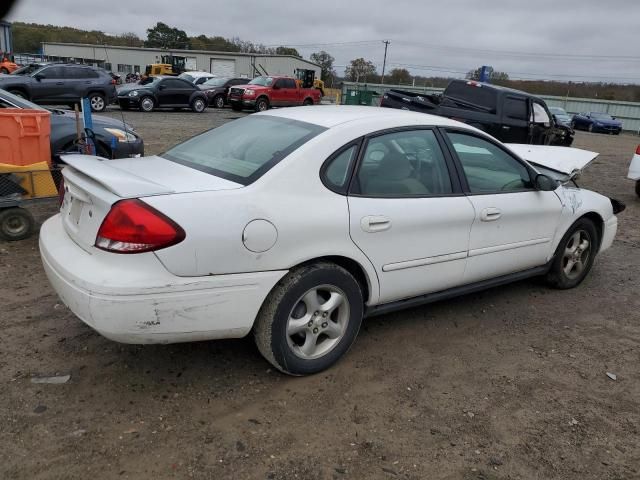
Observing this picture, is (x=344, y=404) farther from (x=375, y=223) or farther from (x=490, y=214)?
(x=490, y=214)

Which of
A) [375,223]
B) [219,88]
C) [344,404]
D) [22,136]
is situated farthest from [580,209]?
[219,88]

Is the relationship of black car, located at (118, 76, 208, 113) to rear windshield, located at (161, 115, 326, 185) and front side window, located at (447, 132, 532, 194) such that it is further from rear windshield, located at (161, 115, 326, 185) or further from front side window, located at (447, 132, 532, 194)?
front side window, located at (447, 132, 532, 194)

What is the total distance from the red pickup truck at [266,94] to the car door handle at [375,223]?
21.7m

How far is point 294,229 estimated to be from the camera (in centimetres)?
285

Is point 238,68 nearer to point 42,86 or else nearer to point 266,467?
point 42,86

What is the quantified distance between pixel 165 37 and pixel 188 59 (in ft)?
119

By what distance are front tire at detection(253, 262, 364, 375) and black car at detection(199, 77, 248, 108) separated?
952 inches

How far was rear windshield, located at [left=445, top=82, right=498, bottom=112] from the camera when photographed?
10.8 metres

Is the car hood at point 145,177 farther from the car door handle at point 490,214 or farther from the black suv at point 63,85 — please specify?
the black suv at point 63,85

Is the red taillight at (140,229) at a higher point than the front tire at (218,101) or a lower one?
higher

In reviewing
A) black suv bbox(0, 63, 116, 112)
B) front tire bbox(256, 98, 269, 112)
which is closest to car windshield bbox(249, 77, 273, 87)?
front tire bbox(256, 98, 269, 112)

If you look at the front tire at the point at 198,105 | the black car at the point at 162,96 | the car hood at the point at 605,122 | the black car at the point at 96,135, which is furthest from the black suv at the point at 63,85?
the car hood at the point at 605,122

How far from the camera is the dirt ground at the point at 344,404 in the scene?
2.51m

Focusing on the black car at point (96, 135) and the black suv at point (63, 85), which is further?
the black suv at point (63, 85)
